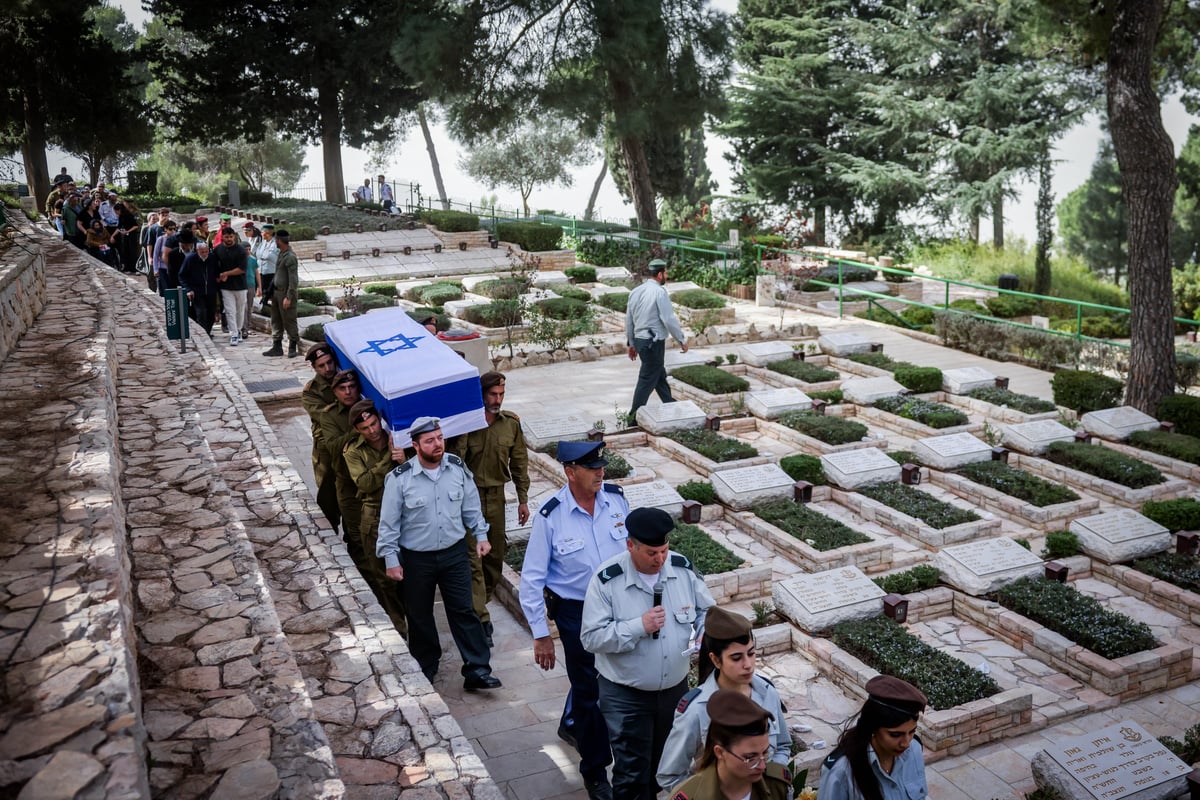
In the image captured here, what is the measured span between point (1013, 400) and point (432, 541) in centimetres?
851

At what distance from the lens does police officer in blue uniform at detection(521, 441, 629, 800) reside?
16.4ft

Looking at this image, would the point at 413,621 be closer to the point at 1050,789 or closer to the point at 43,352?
the point at 1050,789

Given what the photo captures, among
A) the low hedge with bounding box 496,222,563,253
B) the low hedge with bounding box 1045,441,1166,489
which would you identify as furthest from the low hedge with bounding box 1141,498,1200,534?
the low hedge with bounding box 496,222,563,253

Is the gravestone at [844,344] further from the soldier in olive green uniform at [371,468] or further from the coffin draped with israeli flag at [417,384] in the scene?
the soldier in olive green uniform at [371,468]

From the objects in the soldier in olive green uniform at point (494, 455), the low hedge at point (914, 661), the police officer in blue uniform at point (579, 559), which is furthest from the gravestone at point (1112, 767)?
the soldier in olive green uniform at point (494, 455)

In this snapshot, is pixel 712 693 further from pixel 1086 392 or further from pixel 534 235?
pixel 534 235

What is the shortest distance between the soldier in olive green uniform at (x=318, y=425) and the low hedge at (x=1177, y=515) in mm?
6580

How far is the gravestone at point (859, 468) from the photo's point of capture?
9539 millimetres

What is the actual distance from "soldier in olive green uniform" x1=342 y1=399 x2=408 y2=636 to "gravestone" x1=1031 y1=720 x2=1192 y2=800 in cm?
361

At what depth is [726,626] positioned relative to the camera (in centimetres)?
374

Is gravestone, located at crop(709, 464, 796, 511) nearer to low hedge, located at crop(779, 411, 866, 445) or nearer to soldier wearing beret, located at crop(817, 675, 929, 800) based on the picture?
low hedge, located at crop(779, 411, 866, 445)

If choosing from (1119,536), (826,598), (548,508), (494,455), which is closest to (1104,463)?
(1119,536)

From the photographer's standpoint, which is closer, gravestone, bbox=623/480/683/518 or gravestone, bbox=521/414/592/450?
gravestone, bbox=623/480/683/518

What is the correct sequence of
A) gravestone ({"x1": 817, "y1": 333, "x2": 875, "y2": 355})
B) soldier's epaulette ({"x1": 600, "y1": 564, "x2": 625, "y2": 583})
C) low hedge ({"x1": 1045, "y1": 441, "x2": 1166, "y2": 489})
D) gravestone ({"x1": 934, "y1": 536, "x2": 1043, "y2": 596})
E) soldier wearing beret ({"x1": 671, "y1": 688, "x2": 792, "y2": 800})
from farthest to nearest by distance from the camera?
gravestone ({"x1": 817, "y1": 333, "x2": 875, "y2": 355}) < low hedge ({"x1": 1045, "y1": 441, "x2": 1166, "y2": 489}) < gravestone ({"x1": 934, "y1": 536, "x2": 1043, "y2": 596}) < soldier's epaulette ({"x1": 600, "y1": 564, "x2": 625, "y2": 583}) < soldier wearing beret ({"x1": 671, "y1": 688, "x2": 792, "y2": 800})
